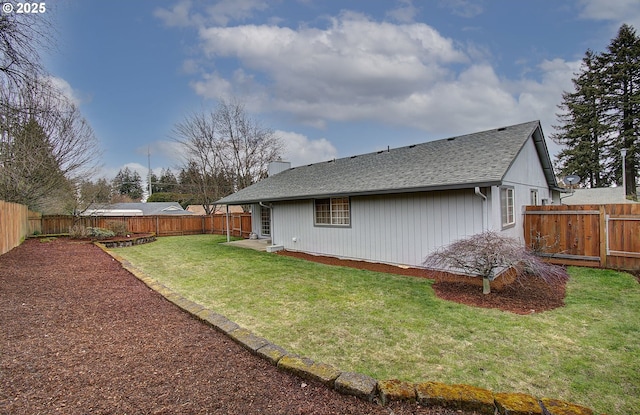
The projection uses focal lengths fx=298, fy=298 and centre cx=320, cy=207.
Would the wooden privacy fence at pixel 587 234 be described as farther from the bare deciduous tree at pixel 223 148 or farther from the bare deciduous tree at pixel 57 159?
the bare deciduous tree at pixel 223 148

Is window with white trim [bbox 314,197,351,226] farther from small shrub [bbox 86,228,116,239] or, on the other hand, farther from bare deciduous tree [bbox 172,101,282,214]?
bare deciduous tree [bbox 172,101,282,214]

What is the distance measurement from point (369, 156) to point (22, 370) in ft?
36.3

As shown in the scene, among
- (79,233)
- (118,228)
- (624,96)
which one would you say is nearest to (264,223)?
(118,228)

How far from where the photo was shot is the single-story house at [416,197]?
6760 millimetres

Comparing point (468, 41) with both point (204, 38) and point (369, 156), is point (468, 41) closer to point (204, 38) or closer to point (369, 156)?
point (369, 156)

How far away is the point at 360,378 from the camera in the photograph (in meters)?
2.62

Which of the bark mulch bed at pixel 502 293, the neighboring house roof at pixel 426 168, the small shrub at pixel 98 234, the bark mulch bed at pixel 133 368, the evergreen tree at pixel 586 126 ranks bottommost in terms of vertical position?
the bark mulch bed at pixel 502 293

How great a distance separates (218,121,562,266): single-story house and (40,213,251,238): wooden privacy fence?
6.47 metres

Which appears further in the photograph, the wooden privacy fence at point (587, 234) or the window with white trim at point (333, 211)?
the window with white trim at point (333, 211)

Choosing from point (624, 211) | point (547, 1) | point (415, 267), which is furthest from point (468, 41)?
point (415, 267)

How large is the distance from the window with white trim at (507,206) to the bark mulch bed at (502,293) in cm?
165

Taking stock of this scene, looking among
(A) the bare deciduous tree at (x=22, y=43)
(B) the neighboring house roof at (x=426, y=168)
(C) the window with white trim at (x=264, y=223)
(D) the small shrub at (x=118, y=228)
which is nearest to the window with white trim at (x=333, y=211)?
(B) the neighboring house roof at (x=426, y=168)

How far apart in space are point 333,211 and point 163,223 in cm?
1466

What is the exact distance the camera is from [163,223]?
1964 centimetres
